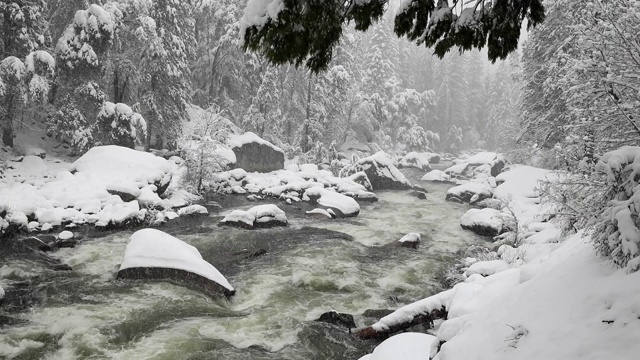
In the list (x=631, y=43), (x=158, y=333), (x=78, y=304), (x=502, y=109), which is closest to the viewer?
(x=631, y=43)

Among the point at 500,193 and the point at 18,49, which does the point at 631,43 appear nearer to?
the point at 500,193

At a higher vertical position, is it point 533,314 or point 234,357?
point 533,314

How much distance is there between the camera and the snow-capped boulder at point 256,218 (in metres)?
14.4

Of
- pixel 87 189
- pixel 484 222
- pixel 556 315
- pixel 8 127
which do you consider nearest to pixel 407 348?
pixel 556 315

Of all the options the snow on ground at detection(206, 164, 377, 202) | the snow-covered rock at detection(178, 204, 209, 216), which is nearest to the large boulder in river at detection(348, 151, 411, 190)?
the snow on ground at detection(206, 164, 377, 202)

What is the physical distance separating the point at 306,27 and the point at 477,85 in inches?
2560

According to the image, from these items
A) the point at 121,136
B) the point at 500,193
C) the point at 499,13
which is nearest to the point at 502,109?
the point at 500,193

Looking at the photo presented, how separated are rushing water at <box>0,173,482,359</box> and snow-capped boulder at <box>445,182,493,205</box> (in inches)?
278

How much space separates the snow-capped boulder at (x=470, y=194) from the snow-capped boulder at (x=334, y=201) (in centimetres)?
691

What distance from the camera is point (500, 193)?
758 inches

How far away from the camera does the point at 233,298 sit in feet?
29.7

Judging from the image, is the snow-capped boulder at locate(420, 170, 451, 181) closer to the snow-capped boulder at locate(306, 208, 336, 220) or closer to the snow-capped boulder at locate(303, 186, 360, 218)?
the snow-capped boulder at locate(303, 186, 360, 218)

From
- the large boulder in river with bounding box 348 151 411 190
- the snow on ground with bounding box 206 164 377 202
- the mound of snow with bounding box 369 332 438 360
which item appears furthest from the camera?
the large boulder in river with bounding box 348 151 411 190

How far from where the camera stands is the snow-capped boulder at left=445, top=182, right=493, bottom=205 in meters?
20.9
